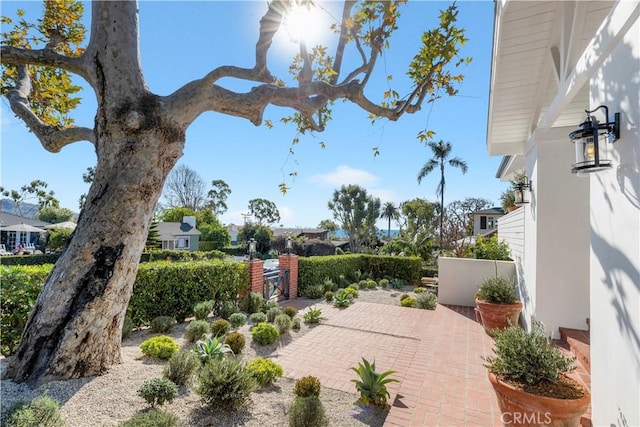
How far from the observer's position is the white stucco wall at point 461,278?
844 centimetres

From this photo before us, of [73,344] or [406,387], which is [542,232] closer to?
[406,387]

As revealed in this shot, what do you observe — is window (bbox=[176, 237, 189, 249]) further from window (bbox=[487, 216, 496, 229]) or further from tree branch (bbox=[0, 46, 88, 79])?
window (bbox=[487, 216, 496, 229])

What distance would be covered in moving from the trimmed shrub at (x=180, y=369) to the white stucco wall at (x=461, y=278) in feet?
24.5

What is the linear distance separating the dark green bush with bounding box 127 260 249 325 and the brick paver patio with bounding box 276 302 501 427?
2.71 meters

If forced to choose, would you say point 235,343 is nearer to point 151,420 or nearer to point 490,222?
point 151,420

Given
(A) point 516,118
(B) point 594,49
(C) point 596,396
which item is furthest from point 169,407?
(A) point 516,118

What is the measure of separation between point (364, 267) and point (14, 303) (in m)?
12.1

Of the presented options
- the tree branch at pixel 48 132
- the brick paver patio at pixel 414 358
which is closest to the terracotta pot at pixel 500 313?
the brick paver patio at pixel 414 358

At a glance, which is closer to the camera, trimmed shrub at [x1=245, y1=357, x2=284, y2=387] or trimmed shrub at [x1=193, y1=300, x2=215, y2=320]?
trimmed shrub at [x1=245, y1=357, x2=284, y2=387]

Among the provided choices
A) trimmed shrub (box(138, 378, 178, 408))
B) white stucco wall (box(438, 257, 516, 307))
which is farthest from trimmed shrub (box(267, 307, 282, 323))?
white stucco wall (box(438, 257, 516, 307))

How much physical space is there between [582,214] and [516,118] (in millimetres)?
2629

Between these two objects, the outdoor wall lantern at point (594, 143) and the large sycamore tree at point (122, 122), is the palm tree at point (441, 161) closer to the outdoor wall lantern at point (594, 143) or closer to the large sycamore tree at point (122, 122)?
the large sycamore tree at point (122, 122)

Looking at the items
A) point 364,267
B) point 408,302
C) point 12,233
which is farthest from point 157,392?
point 12,233

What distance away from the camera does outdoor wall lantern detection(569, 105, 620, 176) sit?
234 centimetres
